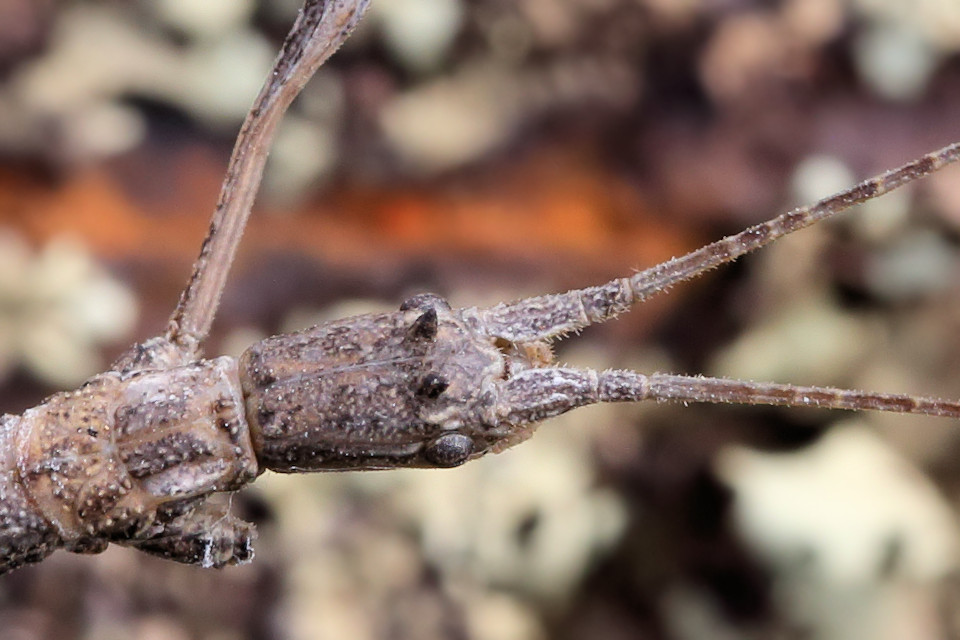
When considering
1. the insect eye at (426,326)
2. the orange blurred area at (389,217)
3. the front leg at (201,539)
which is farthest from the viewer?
the orange blurred area at (389,217)

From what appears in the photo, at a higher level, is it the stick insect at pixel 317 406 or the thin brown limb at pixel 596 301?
the thin brown limb at pixel 596 301

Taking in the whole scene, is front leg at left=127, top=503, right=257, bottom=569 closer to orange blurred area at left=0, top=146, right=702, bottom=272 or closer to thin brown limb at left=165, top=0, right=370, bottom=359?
thin brown limb at left=165, top=0, right=370, bottom=359

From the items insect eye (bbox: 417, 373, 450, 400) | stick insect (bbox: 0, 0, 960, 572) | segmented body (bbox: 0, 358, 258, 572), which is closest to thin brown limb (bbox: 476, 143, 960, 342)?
stick insect (bbox: 0, 0, 960, 572)

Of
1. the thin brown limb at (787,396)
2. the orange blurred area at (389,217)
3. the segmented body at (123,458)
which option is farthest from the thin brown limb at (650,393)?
the orange blurred area at (389,217)

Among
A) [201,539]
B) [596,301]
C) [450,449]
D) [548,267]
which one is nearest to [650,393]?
[596,301]

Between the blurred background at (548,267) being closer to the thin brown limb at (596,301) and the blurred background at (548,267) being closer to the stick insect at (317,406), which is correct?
the stick insect at (317,406)

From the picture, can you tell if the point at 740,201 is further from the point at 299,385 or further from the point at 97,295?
the point at 97,295

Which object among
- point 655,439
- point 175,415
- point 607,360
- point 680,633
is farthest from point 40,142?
point 680,633

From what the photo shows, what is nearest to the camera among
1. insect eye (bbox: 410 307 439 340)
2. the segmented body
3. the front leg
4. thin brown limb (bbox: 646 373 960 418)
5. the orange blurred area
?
thin brown limb (bbox: 646 373 960 418)

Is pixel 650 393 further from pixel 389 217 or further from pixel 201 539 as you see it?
pixel 389 217
